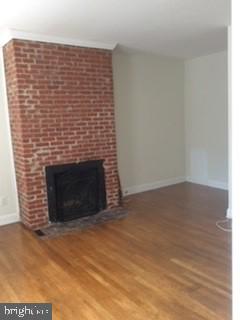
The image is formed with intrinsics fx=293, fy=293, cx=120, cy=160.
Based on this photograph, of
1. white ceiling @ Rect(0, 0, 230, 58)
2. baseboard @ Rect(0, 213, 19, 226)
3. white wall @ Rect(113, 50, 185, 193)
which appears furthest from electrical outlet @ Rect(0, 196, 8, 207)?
white ceiling @ Rect(0, 0, 230, 58)

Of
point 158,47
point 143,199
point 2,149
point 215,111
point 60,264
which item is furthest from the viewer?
point 215,111

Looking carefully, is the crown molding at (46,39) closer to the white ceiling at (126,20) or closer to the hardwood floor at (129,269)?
the white ceiling at (126,20)

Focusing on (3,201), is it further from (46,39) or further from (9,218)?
(46,39)

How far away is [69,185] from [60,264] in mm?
1351

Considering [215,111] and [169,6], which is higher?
[169,6]

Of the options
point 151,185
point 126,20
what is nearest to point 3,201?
point 151,185

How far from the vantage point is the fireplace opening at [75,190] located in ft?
12.6

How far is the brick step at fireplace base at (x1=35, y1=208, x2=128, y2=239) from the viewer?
3592mm

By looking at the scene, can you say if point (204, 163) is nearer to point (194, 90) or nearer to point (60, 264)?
point (194, 90)

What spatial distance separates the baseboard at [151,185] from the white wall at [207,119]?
31 cm

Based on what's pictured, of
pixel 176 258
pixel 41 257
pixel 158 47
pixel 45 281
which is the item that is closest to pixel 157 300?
pixel 176 258

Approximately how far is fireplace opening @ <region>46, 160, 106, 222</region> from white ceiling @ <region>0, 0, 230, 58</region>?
1.70 meters

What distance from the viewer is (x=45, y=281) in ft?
8.20

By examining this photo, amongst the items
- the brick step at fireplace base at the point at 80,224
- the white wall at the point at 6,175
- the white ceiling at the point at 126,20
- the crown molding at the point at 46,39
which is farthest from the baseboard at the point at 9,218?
the white ceiling at the point at 126,20
